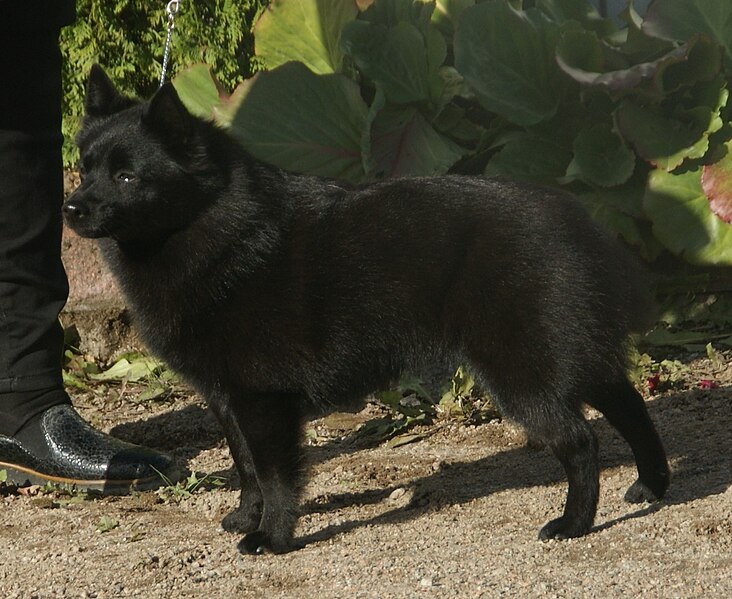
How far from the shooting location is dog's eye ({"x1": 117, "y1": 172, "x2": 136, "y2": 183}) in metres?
3.02

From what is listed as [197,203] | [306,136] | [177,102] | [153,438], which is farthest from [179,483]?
[306,136]

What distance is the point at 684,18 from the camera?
455 cm

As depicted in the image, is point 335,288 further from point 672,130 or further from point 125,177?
point 672,130

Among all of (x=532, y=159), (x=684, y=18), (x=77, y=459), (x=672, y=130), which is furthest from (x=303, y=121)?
(x=77, y=459)

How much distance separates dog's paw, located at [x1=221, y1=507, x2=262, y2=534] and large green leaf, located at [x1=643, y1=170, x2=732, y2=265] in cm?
204

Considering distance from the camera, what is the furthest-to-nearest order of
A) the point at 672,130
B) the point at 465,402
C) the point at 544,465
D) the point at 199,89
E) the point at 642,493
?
the point at 199,89, the point at 672,130, the point at 465,402, the point at 544,465, the point at 642,493

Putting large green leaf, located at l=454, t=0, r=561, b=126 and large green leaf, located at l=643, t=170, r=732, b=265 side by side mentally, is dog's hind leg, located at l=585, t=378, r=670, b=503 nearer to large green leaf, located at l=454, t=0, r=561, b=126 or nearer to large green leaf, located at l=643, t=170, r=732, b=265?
large green leaf, located at l=643, t=170, r=732, b=265

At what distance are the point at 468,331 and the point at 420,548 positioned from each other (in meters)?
0.55

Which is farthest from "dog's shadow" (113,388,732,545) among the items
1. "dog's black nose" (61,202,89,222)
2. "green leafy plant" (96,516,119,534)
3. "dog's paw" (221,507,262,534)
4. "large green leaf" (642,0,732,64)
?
"large green leaf" (642,0,732,64)

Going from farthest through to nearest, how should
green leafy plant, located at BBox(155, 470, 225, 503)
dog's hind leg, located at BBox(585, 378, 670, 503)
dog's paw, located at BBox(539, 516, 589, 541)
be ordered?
green leafy plant, located at BBox(155, 470, 225, 503), dog's hind leg, located at BBox(585, 378, 670, 503), dog's paw, located at BBox(539, 516, 589, 541)

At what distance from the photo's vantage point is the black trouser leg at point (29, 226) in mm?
3643

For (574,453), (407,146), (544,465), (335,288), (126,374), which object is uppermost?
(335,288)

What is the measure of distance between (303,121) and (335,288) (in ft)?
5.47

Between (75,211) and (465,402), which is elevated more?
(75,211)
